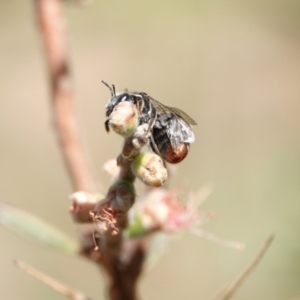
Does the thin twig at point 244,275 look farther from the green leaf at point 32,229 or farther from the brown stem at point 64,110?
the green leaf at point 32,229

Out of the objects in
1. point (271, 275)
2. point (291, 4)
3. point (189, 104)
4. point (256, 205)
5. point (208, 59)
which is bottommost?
point (271, 275)

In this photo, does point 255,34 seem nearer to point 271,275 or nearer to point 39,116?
point 39,116

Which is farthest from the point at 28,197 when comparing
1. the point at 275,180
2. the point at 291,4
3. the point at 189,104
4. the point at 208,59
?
the point at 291,4

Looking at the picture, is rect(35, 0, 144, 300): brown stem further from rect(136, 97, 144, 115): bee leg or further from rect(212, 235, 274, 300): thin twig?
rect(136, 97, 144, 115): bee leg

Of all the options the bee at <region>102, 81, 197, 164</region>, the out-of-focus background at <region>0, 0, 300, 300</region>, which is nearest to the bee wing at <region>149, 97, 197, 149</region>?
the bee at <region>102, 81, 197, 164</region>

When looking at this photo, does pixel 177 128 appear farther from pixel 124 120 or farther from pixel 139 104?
pixel 124 120

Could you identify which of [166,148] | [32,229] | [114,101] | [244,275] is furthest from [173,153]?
[32,229]
